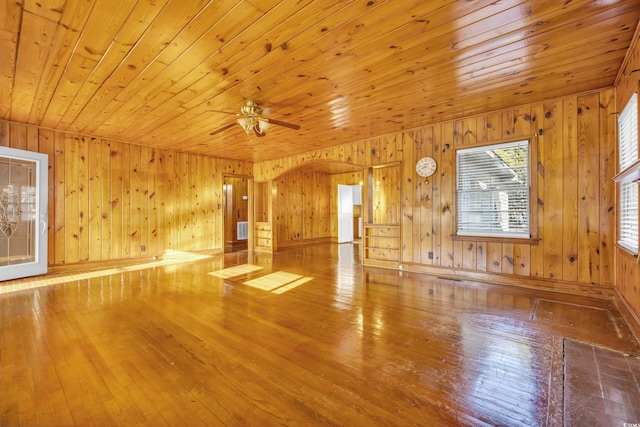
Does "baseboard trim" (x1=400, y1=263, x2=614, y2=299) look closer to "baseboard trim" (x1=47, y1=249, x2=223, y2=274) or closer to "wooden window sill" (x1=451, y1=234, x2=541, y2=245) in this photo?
"wooden window sill" (x1=451, y1=234, x2=541, y2=245)

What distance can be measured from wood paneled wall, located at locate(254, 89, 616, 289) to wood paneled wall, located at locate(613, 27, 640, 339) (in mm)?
239

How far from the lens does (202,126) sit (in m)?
4.82

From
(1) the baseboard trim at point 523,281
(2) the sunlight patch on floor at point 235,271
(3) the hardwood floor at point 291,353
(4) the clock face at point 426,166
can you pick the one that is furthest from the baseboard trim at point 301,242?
(4) the clock face at point 426,166

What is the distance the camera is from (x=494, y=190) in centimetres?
434

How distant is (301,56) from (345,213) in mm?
7552

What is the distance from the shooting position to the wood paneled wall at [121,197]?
5.18 metres

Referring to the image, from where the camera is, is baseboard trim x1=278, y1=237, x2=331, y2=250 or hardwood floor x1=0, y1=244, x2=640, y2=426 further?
baseboard trim x1=278, y1=237, x2=331, y2=250

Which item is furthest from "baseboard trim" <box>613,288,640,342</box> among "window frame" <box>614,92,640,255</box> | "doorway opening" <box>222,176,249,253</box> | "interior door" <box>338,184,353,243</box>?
"doorway opening" <box>222,176,249,253</box>

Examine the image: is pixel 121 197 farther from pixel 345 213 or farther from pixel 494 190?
pixel 494 190

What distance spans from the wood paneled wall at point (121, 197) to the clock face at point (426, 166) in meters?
5.00

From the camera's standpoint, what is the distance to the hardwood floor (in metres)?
1.55

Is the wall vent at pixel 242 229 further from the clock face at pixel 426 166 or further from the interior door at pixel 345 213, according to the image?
the clock face at pixel 426 166

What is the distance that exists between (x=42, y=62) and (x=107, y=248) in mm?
4029

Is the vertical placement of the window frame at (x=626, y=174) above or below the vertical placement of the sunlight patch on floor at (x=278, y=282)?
above
